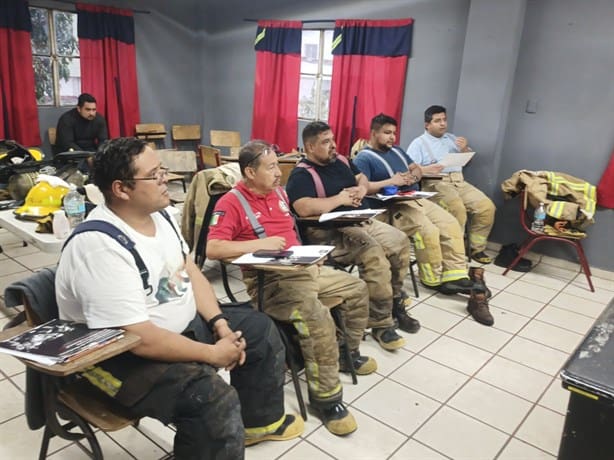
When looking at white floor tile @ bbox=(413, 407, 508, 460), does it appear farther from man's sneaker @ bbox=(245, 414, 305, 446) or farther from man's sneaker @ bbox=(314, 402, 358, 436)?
man's sneaker @ bbox=(245, 414, 305, 446)

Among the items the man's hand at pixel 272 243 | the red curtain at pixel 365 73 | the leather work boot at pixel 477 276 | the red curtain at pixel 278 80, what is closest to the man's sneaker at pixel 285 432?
the man's hand at pixel 272 243

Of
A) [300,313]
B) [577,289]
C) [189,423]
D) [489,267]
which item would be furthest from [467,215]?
[189,423]

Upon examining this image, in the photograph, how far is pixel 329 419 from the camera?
212cm

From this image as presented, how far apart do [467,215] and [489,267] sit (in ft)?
1.61

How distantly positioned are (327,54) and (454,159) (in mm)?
2618

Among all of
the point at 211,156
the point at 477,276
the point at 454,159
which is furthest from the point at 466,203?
the point at 211,156

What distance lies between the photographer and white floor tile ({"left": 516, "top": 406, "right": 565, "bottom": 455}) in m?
2.10

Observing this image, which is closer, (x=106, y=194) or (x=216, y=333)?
(x=106, y=194)

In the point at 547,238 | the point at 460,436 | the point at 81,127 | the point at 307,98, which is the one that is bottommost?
the point at 460,436

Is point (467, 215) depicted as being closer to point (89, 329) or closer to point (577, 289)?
point (577, 289)

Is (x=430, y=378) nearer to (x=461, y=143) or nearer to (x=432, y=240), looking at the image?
(x=432, y=240)

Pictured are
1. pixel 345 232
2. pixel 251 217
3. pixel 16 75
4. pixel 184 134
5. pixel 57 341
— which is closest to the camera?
pixel 57 341

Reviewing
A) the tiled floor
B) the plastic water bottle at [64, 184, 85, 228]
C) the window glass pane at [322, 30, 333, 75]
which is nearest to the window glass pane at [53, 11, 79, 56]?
the window glass pane at [322, 30, 333, 75]

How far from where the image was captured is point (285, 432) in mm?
2041
